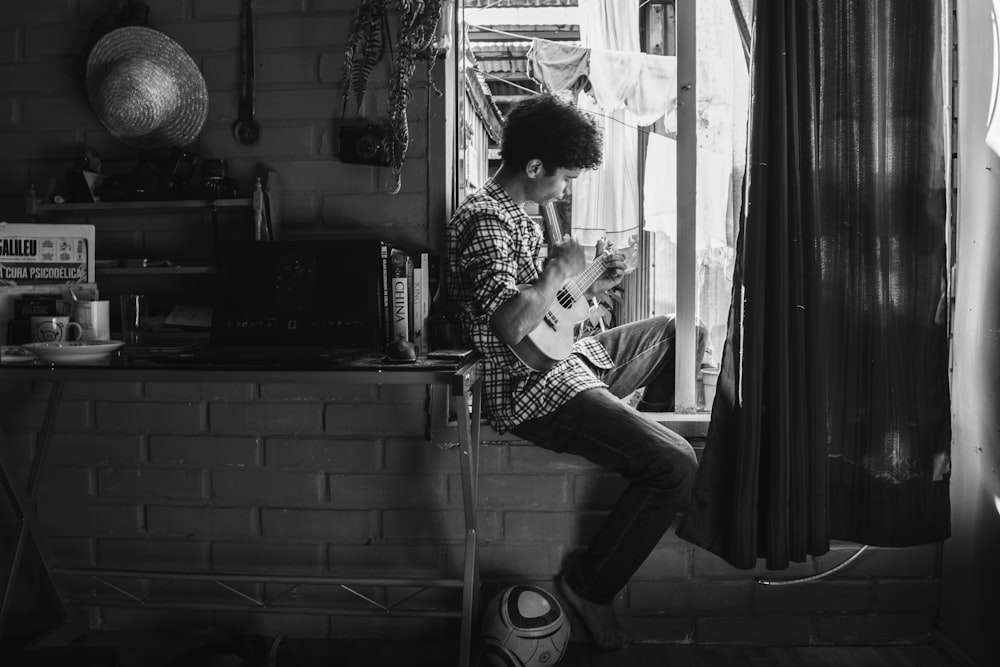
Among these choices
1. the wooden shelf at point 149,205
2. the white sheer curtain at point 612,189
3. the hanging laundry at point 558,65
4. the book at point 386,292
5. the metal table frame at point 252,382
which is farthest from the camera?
the white sheer curtain at point 612,189

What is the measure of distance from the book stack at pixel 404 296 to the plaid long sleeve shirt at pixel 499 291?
10 cm

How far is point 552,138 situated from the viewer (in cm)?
185

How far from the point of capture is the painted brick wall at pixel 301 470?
1.91 m

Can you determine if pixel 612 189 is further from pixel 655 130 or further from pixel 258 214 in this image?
pixel 258 214

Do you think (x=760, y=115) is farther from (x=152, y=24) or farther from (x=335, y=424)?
(x=152, y=24)

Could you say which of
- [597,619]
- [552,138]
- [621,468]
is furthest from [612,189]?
[597,619]

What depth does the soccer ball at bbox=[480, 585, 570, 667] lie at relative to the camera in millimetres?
1667

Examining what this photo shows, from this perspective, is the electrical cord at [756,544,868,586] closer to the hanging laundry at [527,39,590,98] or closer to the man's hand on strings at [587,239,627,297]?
the man's hand on strings at [587,239,627,297]

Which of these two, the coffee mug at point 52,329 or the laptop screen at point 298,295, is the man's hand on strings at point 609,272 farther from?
the coffee mug at point 52,329

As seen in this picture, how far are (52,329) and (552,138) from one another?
1.26 metres

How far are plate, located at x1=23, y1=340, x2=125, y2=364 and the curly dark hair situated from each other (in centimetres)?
105

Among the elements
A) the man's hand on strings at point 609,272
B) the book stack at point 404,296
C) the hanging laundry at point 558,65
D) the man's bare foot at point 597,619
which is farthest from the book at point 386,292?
the hanging laundry at point 558,65

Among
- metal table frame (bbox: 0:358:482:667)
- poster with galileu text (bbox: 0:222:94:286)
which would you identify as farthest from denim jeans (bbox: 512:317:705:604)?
poster with galileu text (bbox: 0:222:94:286)

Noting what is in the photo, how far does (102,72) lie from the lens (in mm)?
1877
